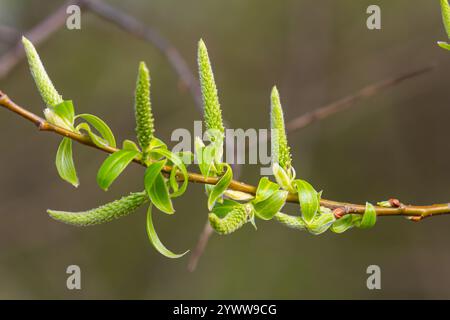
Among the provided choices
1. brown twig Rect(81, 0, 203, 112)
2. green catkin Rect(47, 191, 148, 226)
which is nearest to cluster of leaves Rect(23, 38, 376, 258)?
green catkin Rect(47, 191, 148, 226)

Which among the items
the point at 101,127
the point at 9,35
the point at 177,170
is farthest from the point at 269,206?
the point at 9,35

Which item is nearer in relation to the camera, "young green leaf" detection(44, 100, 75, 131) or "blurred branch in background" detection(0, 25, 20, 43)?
"young green leaf" detection(44, 100, 75, 131)

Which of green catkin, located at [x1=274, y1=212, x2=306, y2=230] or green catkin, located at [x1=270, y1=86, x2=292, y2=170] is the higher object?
green catkin, located at [x1=270, y1=86, x2=292, y2=170]

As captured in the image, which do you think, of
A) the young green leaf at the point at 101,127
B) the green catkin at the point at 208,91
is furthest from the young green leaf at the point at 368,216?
the young green leaf at the point at 101,127

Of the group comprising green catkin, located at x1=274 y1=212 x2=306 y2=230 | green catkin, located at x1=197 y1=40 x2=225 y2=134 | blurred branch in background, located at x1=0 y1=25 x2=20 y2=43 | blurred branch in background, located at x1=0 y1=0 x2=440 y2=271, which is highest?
blurred branch in background, located at x1=0 y1=25 x2=20 y2=43

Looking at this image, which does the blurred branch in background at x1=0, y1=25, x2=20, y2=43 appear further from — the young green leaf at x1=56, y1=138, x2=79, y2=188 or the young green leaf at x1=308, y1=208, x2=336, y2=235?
the young green leaf at x1=308, y1=208, x2=336, y2=235

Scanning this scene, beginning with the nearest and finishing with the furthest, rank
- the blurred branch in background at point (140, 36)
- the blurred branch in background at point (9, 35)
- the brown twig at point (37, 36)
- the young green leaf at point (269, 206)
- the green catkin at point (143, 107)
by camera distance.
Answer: the green catkin at point (143, 107) → the young green leaf at point (269, 206) → the blurred branch in background at point (140, 36) → the brown twig at point (37, 36) → the blurred branch in background at point (9, 35)

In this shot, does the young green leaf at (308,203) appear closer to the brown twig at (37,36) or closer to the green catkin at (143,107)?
the green catkin at (143,107)
